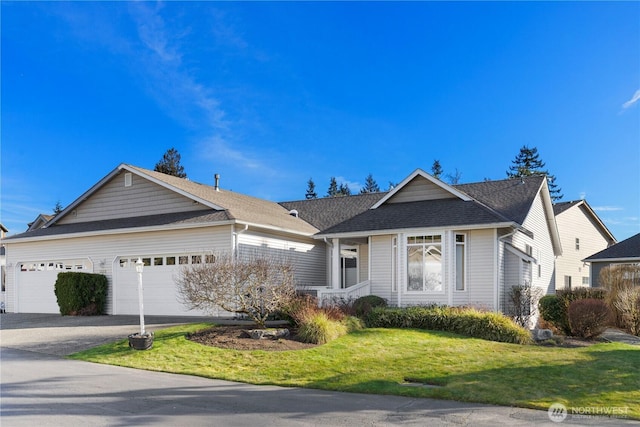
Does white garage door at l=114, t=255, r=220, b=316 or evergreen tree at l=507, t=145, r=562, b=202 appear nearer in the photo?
white garage door at l=114, t=255, r=220, b=316

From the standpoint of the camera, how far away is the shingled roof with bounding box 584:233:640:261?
26.3 m

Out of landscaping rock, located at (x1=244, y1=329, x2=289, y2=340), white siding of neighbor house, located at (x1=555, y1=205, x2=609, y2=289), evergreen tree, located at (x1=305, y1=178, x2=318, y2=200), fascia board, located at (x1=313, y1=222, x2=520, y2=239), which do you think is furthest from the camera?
evergreen tree, located at (x1=305, y1=178, x2=318, y2=200)

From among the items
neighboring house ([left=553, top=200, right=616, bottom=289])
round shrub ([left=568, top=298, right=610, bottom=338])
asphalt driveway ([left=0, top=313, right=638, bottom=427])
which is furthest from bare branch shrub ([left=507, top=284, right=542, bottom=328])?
neighboring house ([left=553, top=200, right=616, bottom=289])

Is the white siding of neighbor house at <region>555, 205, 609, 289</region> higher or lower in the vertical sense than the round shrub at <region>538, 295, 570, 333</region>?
higher

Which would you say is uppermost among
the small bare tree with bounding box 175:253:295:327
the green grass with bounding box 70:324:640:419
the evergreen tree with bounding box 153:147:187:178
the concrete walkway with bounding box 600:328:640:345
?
the evergreen tree with bounding box 153:147:187:178

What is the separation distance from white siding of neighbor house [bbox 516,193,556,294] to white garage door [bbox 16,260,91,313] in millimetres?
18257

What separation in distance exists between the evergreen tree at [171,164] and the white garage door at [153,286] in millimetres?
28650

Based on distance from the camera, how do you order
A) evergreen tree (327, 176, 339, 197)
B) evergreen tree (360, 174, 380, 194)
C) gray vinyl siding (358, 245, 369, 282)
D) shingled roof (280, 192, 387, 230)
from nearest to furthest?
gray vinyl siding (358, 245, 369, 282), shingled roof (280, 192, 387, 230), evergreen tree (327, 176, 339, 197), evergreen tree (360, 174, 380, 194)

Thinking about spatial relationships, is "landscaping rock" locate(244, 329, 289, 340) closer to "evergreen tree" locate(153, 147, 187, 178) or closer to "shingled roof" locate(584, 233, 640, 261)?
"shingled roof" locate(584, 233, 640, 261)

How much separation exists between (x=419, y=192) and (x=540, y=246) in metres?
6.08

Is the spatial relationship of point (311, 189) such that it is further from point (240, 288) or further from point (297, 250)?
point (240, 288)

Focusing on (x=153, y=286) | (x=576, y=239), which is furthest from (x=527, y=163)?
(x=153, y=286)

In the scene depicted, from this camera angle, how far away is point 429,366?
Answer: 10.2m

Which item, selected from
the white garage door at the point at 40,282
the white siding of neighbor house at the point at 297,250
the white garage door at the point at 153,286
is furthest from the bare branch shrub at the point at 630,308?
the white garage door at the point at 40,282
